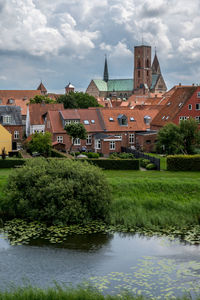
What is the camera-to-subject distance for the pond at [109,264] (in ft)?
55.6

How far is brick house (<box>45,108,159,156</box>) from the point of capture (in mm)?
56344

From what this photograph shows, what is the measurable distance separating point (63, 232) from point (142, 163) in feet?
66.1

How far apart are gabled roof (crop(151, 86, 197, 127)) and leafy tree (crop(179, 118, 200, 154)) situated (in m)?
12.0

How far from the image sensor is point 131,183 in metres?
31.3

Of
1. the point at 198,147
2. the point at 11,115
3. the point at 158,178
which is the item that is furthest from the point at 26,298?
the point at 11,115

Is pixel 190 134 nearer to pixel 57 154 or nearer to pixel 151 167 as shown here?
pixel 151 167

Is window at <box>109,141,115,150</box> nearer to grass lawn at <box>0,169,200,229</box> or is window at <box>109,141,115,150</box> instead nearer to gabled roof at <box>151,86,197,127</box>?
gabled roof at <box>151,86,197,127</box>

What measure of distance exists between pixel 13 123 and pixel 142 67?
128 meters

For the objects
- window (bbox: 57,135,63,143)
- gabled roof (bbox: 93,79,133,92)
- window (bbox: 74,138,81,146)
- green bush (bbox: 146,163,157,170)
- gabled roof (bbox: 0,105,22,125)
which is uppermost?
gabled roof (bbox: 93,79,133,92)

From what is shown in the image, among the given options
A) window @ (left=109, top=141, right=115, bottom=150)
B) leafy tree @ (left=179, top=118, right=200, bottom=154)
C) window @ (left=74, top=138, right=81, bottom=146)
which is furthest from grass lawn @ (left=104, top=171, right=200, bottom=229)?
window @ (left=74, top=138, right=81, bottom=146)

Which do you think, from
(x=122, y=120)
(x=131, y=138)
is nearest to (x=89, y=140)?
(x=122, y=120)

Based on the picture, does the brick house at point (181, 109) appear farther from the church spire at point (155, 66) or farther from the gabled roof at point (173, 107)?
the church spire at point (155, 66)

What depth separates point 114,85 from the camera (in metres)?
191

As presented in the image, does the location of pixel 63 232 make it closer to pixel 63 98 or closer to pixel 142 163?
pixel 142 163
